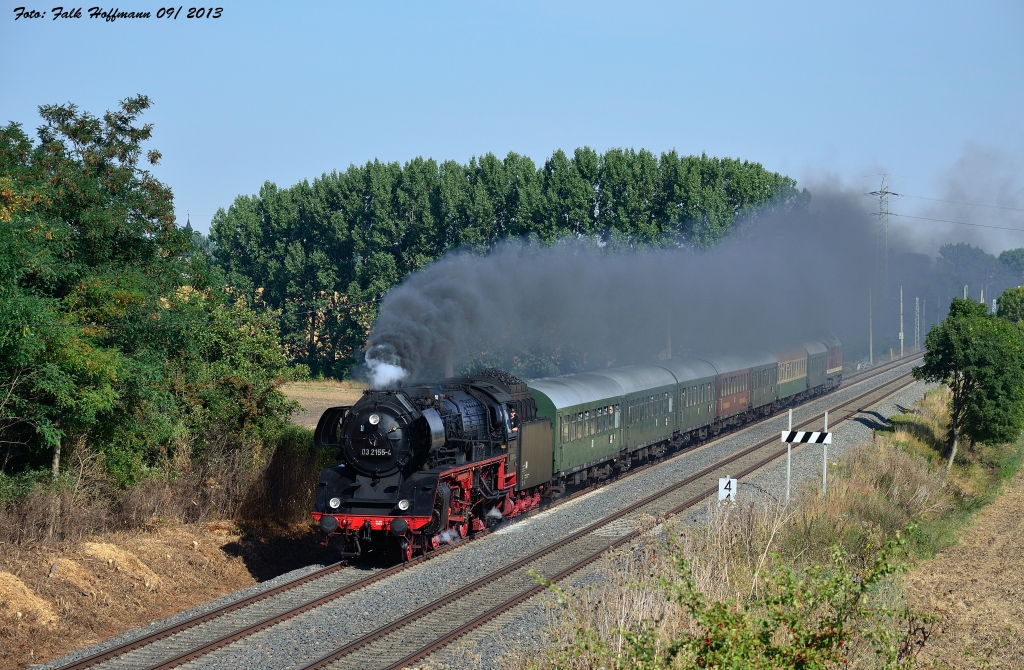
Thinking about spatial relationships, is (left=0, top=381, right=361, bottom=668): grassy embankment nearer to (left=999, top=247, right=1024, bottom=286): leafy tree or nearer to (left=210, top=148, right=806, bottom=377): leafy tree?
(left=210, top=148, right=806, bottom=377): leafy tree

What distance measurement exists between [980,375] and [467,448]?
23633 mm

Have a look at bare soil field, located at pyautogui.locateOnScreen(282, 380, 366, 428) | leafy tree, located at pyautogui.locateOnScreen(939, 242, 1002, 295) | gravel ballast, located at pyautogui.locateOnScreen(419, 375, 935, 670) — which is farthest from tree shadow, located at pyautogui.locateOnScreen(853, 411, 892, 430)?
leafy tree, located at pyautogui.locateOnScreen(939, 242, 1002, 295)

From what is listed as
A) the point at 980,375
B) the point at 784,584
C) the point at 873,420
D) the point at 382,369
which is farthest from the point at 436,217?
the point at 784,584

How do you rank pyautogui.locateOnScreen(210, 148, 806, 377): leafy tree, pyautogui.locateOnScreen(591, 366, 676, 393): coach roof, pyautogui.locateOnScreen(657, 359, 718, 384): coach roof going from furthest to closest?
1. pyautogui.locateOnScreen(210, 148, 806, 377): leafy tree
2. pyautogui.locateOnScreen(657, 359, 718, 384): coach roof
3. pyautogui.locateOnScreen(591, 366, 676, 393): coach roof

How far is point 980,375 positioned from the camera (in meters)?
34.0

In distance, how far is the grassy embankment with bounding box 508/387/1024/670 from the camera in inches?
297

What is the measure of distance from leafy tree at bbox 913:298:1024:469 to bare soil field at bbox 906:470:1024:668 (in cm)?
705

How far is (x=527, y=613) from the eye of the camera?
13.6 metres

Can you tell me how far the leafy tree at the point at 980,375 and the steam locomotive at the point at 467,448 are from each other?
40.2 feet

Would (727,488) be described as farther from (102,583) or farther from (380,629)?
(102,583)

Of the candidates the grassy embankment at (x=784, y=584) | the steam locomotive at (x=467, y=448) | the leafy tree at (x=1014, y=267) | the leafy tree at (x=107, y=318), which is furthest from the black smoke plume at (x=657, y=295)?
the leafy tree at (x=1014, y=267)

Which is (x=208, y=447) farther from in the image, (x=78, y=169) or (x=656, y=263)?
(x=656, y=263)

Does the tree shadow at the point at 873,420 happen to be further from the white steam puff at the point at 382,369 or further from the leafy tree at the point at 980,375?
the white steam puff at the point at 382,369

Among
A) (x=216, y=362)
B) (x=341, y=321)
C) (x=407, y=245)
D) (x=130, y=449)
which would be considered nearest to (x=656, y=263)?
(x=407, y=245)
